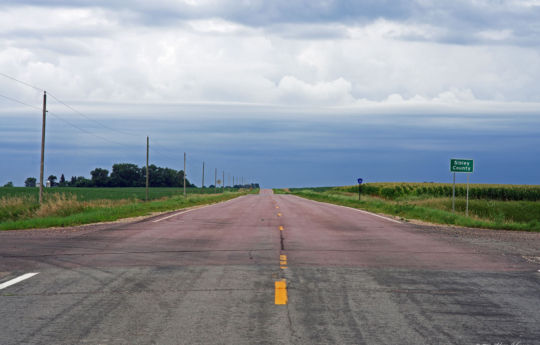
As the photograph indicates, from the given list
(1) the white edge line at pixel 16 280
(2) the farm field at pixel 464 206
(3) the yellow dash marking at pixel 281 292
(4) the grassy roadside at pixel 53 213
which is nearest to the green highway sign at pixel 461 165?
(2) the farm field at pixel 464 206

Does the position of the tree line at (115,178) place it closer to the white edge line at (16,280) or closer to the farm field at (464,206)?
the farm field at (464,206)

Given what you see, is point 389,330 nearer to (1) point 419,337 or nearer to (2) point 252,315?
(1) point 419,337

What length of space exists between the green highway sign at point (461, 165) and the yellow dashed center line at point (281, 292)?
2058 centimetres

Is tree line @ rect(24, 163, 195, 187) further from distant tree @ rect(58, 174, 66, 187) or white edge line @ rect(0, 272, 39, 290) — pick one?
white edge line @ rect(0, 272, 39, 290)

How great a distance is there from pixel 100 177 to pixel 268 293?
158m

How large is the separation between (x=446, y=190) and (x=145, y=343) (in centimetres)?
7157

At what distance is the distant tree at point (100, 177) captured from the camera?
518ft

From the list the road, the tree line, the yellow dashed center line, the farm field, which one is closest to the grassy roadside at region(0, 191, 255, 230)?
the road

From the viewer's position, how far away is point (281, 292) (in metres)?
7.91

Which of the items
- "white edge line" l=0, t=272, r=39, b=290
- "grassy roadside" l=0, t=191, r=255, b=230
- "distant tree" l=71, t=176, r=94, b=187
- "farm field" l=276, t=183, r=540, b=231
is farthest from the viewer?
"distant tree" l=71, t=176, r=94, b=187

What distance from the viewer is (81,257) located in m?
11.7

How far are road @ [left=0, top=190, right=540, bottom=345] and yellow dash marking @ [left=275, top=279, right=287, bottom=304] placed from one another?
0.03m

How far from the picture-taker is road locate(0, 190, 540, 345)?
5848 mm

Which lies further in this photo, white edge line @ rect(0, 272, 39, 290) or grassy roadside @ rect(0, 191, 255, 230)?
grassy roadside @ rect(0, 191, 255, 230)
